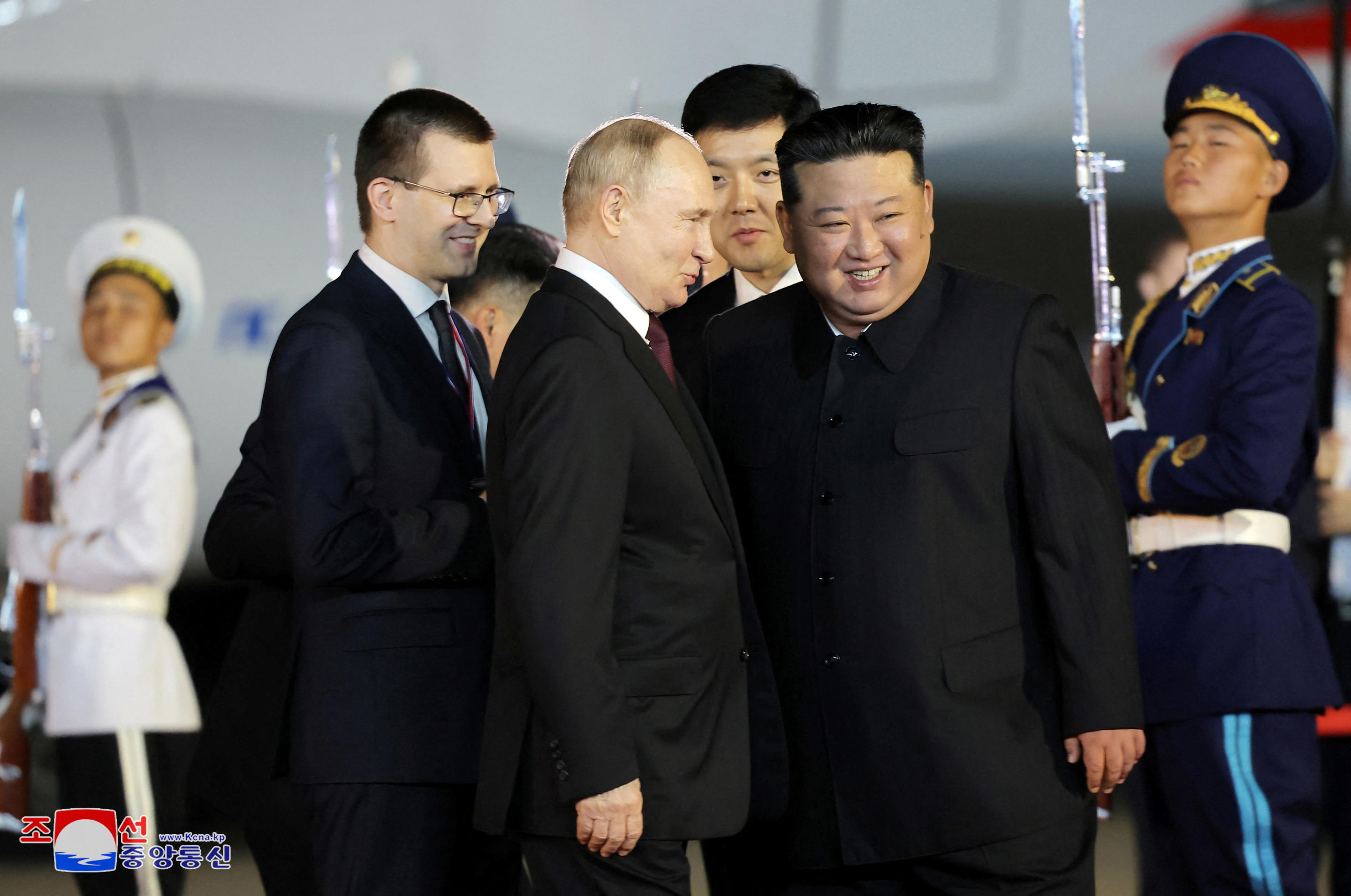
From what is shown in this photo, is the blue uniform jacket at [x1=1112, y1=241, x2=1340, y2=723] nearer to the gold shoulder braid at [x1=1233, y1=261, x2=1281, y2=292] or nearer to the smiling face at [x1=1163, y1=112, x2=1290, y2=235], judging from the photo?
the gold shoulder braid at [x1=1233, y1=261, x2=1281, y2=292]

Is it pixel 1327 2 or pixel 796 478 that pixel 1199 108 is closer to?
pixel 1327 2

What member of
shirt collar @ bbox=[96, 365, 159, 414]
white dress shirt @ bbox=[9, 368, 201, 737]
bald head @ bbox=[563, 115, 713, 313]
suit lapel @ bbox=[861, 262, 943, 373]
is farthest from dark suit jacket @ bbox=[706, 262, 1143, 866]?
shirt collar @ bbox=[96, 365, 159, 414]

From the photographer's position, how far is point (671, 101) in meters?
3.24

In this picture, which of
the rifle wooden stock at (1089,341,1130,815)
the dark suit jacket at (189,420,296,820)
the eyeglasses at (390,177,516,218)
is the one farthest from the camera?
the rifle wooden stock at (1089,341,1130,815)

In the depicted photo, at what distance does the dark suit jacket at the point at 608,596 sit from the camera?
1611 millimetres

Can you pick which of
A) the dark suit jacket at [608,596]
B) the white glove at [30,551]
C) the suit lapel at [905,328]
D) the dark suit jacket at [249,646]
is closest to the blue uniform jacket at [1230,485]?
the suit lapel at [905,328]

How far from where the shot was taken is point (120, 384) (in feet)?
10.4

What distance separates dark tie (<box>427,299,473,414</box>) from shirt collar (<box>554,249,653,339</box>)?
16.3 inches

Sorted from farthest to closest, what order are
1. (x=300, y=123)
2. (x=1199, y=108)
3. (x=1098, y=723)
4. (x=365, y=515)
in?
(x=300, y=123)
(x=1199, y=108)
(x=365, y=515)
(x=1098, y=723)

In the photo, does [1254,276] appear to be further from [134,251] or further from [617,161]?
[134,251]

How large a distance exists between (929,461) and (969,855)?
496 mm

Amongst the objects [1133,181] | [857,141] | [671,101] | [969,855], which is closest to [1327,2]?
[1133,181]

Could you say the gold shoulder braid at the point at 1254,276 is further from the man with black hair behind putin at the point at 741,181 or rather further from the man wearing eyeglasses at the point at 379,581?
the man wearing eyeglasses at the point at 379,581

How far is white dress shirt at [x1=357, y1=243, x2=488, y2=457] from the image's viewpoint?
7.04 feet
